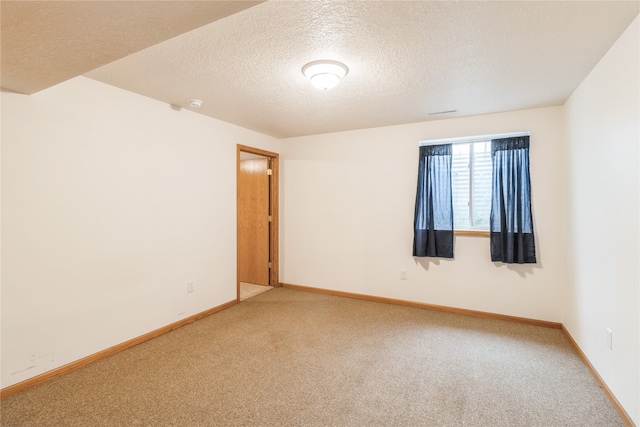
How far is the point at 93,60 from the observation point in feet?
5.58

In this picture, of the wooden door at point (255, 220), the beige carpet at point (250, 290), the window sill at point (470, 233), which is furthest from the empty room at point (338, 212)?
the wooden door at point (255, 220)

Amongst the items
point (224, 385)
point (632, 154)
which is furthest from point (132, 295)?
point (632, 154)

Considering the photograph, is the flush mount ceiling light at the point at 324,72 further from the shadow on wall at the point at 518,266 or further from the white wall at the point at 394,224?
the shadow on wall at the point at 518,266

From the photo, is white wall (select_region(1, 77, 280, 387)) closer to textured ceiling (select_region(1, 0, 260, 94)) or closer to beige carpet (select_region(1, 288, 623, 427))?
beige carpet (select_region(1, 288, 623, 427))

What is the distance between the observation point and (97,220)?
99.7 inches

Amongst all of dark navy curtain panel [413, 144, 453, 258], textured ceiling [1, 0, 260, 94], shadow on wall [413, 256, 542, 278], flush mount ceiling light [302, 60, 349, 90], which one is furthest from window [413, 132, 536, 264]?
textured ceiling [1, 0, 260, 94]

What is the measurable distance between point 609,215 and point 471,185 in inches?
62.7

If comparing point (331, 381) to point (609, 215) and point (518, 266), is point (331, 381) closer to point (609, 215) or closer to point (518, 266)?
point (609, 215)

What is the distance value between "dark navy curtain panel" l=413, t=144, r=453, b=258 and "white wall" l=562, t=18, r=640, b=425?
1.14m

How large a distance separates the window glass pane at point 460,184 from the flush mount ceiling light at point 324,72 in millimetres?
1991

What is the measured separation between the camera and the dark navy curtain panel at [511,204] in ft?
10.5

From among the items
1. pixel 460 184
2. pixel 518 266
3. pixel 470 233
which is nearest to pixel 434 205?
pixel 460 184

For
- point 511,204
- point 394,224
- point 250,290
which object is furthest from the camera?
point 250,290

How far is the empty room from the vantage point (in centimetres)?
174
